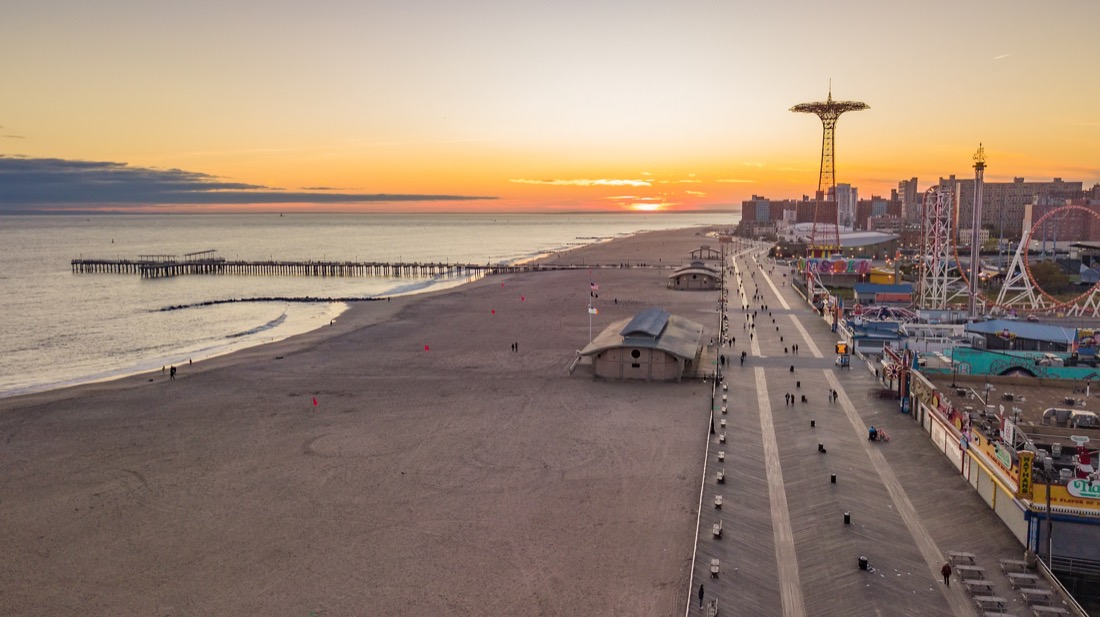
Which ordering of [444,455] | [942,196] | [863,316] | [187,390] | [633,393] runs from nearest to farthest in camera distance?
[444,455] → [633,393] → [187,390] → [863,316] → [942,196]

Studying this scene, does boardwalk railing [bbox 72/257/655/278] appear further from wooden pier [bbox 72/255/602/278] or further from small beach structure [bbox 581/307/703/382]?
small beach structure [bbox 581/307/703/382]

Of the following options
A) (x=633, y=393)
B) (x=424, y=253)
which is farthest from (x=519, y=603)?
(x=424, y=253)

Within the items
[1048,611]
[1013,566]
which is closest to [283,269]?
[1013,566]

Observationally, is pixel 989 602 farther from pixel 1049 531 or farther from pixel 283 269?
pixel 283 269

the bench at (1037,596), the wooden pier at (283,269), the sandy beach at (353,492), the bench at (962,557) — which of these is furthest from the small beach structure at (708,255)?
the bench at (1037,596)

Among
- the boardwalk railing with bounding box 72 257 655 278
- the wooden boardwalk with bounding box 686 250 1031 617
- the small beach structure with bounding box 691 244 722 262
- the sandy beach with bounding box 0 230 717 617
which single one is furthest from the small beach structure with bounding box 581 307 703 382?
the small beach structure with bounding box 691 244 722 262

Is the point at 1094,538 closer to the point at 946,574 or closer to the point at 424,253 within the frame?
the point at 946,574
